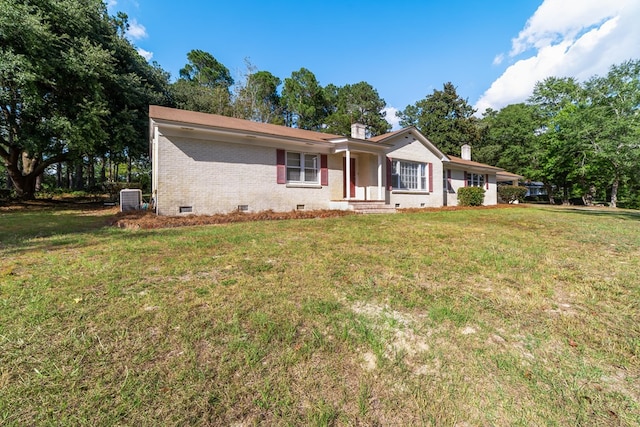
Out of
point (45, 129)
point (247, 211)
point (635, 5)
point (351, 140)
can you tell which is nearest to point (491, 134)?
point (635, 5)

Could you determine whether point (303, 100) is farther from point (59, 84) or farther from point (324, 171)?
point (324, 171)

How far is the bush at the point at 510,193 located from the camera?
23547 millimetres

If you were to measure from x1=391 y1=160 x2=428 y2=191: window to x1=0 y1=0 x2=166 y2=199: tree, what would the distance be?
598 inches

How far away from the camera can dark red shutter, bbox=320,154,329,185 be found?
1248 centimetres

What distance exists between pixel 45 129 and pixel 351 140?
560 inches

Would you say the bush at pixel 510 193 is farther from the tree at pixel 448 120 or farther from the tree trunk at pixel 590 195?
the tree at pixel 448 120

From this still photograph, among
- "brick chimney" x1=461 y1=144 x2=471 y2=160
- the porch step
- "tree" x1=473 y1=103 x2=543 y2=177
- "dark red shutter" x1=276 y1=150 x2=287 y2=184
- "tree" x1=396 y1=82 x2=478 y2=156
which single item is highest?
"tree" x1=396 y1=82 x2=478 y2=156

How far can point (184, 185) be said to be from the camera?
31.0 ft

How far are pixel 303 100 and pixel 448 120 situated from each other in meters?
19.5

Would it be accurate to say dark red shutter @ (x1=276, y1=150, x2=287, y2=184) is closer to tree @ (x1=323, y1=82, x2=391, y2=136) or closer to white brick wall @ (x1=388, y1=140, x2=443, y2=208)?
white brick wall @ (x1=388, y1=140, x2=443, y2=208)

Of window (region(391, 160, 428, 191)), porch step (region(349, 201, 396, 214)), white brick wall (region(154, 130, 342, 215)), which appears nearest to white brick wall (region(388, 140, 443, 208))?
window (region(391, 160, 428, 191))

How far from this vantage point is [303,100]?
125 feet

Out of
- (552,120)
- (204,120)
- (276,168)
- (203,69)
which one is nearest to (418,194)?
(276,168)

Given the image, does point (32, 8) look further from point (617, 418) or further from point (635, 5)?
point (635, 5)
